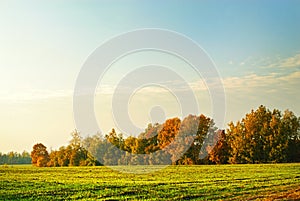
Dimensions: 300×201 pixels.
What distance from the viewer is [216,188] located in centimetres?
2608

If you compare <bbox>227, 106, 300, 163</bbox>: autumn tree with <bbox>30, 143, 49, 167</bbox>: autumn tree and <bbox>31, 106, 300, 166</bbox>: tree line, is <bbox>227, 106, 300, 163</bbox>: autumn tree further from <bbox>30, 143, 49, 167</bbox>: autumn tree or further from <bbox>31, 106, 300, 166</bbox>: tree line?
<bbox>30, 143, 49, 167</bbox>: autumn tree

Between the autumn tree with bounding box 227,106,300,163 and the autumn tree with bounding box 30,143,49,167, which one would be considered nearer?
the autumn tree with bounding box 227,106,300,163

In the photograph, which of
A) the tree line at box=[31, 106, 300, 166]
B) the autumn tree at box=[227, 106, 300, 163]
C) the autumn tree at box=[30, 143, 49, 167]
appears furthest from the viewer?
the autumn tree at box=[30, 143, 49, 167]

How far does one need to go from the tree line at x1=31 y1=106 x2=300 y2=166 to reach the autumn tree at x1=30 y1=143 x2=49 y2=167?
0.67ft

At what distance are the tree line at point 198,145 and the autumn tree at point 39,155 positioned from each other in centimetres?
20

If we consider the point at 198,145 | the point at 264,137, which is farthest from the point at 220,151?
the point at 264,137

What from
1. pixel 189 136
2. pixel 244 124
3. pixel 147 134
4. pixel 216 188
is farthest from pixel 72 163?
pixel 216 188

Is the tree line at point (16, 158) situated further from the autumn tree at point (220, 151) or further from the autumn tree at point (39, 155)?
the autumn tree at point (220, 151)

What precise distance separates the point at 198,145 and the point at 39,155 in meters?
23.4

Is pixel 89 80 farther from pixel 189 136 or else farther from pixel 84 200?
pixel 189 136

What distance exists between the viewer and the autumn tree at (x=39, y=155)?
6406 centimetres

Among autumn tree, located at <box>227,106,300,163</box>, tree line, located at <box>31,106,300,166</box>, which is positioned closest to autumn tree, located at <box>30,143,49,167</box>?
tree line, located at <box>31,106,300,166</box>

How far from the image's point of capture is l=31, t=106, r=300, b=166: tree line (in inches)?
2279

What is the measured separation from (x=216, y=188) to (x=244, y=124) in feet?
130
